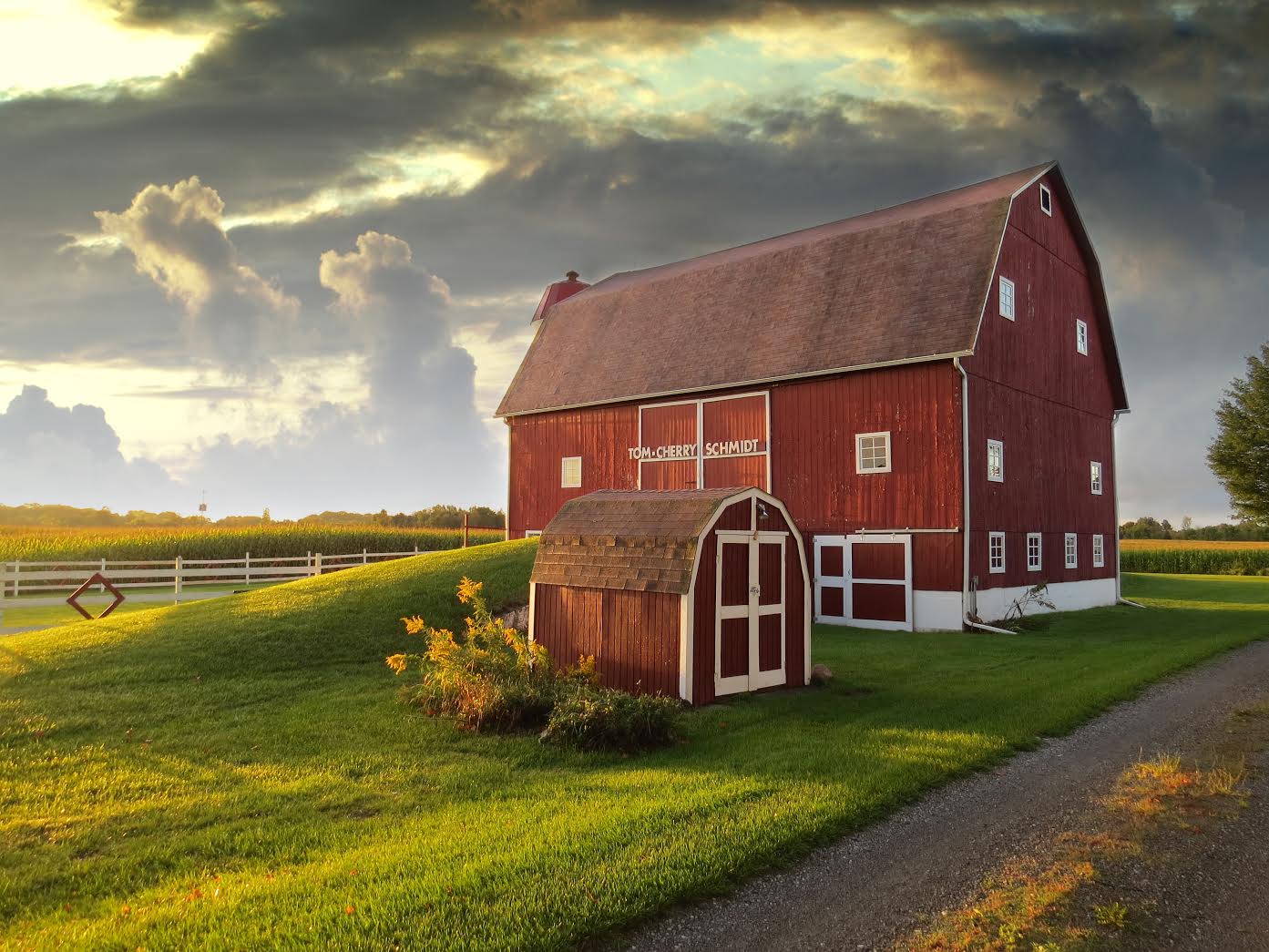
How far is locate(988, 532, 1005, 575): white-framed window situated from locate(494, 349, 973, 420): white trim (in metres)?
4.90

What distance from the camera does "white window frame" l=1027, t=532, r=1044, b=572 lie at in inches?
974

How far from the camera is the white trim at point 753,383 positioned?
2179cm

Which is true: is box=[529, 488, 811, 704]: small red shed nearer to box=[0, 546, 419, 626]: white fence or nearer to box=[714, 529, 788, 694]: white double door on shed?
box=[714, 529, 788, 694]: white double door on shed

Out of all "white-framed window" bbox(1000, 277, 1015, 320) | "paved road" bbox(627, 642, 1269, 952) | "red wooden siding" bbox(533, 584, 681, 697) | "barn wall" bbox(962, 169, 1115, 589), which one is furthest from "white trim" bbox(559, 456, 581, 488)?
"paved road" bbox(627, 642, 1269, 952)

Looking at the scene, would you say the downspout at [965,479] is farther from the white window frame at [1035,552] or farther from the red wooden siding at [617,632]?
the red wooden siding at [617,632]

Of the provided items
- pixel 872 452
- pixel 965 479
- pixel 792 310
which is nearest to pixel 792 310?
pixel 792 310

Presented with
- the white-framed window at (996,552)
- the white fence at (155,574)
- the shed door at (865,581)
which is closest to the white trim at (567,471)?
the white fence at (155,574)

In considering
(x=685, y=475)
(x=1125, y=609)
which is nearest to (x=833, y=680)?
(x=685, y=475)

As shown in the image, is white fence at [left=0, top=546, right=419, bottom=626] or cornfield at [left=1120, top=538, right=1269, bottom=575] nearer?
white fence at [left=0, top=546, right=419, bottom=626]

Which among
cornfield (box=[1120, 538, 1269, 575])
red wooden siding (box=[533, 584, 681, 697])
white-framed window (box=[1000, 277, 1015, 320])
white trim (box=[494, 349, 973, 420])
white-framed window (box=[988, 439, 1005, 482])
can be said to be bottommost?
cornfield (box=[1120, 538, 1269, 575])

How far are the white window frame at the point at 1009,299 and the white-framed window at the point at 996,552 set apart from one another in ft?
19.7

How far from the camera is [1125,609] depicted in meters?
27.7

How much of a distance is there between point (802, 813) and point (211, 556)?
3891 centimetres

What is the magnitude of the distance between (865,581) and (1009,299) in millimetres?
8965
